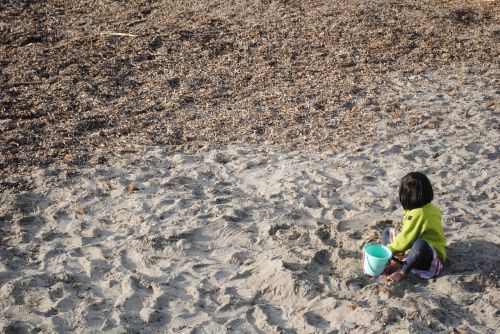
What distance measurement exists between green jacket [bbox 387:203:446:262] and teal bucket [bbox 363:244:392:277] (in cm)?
8

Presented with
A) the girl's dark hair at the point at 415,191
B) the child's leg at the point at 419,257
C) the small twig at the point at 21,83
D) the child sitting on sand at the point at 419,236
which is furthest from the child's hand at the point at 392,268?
the small twig at the point at 21,83

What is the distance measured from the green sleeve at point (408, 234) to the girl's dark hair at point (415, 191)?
72 mm

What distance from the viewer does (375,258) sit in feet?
13.4

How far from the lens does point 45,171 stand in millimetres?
5664

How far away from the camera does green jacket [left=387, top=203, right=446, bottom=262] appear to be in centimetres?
416

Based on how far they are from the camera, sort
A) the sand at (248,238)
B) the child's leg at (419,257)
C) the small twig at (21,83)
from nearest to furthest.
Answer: the sand at (248,238) → the child's leg at (419,257) → the small twig at (21,83)

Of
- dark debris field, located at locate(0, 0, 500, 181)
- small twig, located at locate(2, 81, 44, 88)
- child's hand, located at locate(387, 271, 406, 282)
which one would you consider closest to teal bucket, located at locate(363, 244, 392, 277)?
child's hand, located at locate(387, 271, 406, 282)

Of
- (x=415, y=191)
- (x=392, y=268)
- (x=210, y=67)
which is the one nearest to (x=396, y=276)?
(x=392, y=268)

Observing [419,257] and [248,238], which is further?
[248,238]

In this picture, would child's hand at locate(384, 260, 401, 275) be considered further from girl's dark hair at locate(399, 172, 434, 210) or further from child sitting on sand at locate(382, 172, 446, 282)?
girl's dark hair at locate(399, 172, 434, 210)

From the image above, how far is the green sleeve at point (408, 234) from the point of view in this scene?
4.16 meters

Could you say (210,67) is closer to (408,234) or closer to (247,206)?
(247,206)

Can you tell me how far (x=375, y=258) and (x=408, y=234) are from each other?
12.1 inches

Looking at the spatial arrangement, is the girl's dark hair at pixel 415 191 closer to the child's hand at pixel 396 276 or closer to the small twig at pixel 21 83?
the child's hand at pixel 396 276
